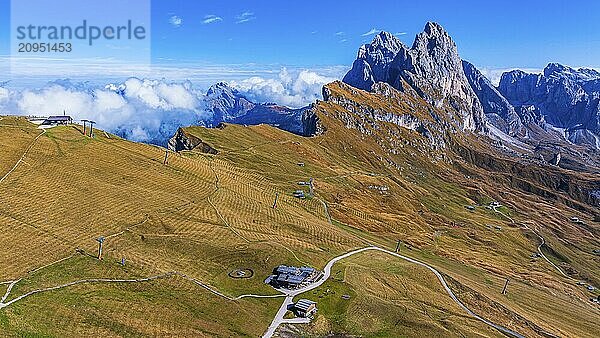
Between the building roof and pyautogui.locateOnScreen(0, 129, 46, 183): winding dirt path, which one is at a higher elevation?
pyautogui.locateOnScreen(0, 129, 46, 183): winding dirt path

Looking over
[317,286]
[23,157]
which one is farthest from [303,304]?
[23,157]

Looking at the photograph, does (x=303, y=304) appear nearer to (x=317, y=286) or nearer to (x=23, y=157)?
(x=317, y=286)

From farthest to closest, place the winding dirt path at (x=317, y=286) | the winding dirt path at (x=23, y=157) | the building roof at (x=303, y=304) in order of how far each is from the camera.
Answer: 1. the winding dirt path at (x=23, y=157)
2. the building roof at (x=303, y=304)
3. the winding dirt path at (x=317, y=286)

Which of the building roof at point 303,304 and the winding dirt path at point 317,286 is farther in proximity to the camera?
the building roof at point 303,304

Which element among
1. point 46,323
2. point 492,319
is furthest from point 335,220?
point 46,323

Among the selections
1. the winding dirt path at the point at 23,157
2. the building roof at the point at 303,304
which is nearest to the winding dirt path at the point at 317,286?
the building roof at the point at 303,304

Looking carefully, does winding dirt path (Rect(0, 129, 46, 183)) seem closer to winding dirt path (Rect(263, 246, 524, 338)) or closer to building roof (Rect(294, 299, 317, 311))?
winding dirt path (Rect(263, 246, 524, 338))

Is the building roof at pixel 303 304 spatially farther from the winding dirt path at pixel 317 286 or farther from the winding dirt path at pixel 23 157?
the winding dirt path at pixel 23 157

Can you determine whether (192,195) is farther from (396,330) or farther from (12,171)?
(396,330)

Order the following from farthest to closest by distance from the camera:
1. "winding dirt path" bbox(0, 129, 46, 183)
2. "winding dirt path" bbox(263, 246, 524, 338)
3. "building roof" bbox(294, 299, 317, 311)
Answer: "winding dirt path" bbox(0, 129, 46, 183), "building roof" bbox(294, 299, 317, 311), "winding dirt path" bbox(263, 246, 524, 338)

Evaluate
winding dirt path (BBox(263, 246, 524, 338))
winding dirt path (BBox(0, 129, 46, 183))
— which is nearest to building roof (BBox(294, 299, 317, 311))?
winding dirt path (BBox(263, 246, 524, 338))

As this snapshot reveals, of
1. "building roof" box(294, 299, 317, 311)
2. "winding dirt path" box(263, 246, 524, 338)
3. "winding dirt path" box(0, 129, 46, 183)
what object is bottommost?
"winding dirt path" box(263, 246, 524, 338)
